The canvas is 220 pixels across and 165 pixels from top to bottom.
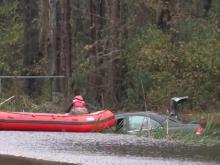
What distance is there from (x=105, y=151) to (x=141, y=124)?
5270mm

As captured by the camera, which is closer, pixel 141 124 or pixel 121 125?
pixel 141 124

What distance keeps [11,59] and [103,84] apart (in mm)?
12793

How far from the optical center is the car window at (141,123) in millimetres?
19781

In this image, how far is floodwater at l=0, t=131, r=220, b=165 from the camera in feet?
43.9

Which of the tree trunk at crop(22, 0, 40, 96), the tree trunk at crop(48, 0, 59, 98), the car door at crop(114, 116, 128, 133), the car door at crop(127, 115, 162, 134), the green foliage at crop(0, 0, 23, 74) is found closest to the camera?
the car door at crop(127, 115, 162, 134)

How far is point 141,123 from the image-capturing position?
789 inches

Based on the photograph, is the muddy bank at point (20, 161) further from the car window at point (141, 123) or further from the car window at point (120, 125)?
the car window at point (120, 125)

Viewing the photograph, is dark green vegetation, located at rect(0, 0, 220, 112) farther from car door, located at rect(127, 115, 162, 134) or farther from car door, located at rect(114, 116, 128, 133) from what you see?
car door, located at rect(127, 115, 162, 134)

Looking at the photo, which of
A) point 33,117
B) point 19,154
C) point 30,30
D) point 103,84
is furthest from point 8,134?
point 30,30

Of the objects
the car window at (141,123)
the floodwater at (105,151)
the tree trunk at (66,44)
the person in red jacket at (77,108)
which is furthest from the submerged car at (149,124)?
the tree trunk at (66,44)

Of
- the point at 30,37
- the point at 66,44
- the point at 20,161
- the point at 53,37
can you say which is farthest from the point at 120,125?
the point at 30,37

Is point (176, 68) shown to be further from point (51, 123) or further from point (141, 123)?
point (141, 123)

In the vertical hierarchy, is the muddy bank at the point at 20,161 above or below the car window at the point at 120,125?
above

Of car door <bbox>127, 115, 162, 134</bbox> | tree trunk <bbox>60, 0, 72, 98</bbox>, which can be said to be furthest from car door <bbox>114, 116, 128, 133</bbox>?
tree trunk <bbox>60, 0, 72, 98</bbox>
